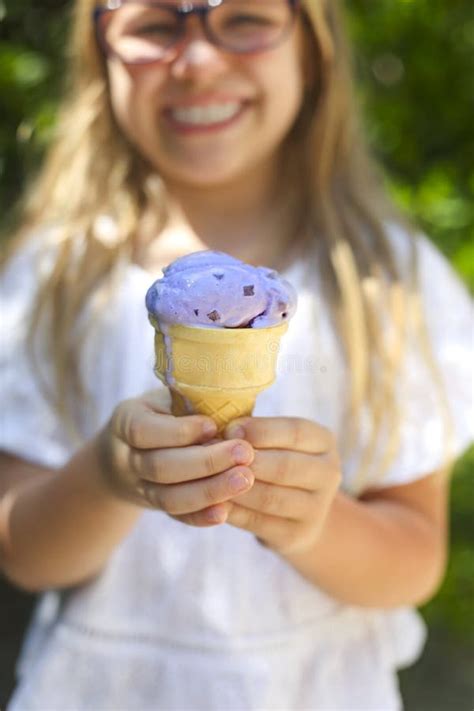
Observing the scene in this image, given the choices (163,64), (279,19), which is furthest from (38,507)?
(279,19)

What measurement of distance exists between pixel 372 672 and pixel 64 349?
84 centimetres

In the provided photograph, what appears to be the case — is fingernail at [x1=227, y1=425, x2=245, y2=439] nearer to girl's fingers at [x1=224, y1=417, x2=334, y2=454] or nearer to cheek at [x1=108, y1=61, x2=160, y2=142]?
girl's fingers at [x1=224, y1=417, x2=334, y2=454]

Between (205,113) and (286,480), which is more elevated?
(205,113)

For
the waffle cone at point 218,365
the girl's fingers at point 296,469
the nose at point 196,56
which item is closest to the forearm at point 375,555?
the girl's fingers at point 296,469

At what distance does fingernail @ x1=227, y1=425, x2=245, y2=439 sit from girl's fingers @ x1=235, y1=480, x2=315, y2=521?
12 cm

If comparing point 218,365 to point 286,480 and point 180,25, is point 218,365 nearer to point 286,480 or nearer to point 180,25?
point 286,480

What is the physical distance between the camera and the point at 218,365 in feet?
3.84

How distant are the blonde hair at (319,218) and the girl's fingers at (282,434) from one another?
1.46ft

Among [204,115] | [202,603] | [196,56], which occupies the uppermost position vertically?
[196,56]

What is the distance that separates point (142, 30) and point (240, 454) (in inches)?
34.2

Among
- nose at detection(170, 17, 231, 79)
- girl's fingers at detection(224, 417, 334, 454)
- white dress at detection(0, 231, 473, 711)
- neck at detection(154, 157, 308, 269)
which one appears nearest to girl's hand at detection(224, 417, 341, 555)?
girl's fingers at detection(224, 417, 334, 454)

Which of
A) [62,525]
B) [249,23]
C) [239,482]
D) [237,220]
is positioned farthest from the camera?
[237,220]

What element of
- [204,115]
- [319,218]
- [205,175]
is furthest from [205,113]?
[319,218]

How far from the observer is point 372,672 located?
5.99 ft
